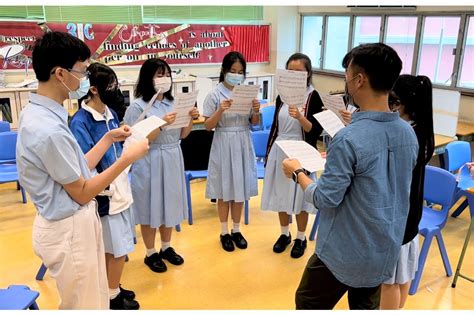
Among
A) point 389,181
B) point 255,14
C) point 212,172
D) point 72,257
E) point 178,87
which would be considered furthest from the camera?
point 255,14

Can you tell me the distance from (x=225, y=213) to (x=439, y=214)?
149 centimetres

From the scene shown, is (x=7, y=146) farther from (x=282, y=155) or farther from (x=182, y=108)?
(x=282, y=155)

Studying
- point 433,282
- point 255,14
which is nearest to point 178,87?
point 255,14

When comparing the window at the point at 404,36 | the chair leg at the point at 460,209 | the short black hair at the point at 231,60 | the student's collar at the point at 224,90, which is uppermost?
the window at the point at 404,36

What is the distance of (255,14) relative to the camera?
660 cm

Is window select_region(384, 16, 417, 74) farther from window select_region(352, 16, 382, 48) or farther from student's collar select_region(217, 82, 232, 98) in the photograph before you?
student's collar select_region(217, 82, 232, 98)

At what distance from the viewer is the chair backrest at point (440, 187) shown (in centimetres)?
258

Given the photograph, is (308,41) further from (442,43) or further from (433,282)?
(433,282)

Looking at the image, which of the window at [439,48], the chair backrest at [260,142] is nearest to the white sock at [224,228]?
the chair backrest at [260,142]

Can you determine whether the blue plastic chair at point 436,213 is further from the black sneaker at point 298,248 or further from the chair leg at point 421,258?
the black sneaker at point 298,248

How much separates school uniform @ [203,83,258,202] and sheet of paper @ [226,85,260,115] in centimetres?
8

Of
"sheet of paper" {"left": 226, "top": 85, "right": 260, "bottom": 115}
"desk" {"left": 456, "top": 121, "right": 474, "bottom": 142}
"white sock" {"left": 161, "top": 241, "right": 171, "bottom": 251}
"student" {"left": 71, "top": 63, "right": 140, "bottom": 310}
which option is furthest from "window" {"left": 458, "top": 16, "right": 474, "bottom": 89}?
"student" {"left": 71, "top": 63, "right": 140, "bottom": 310}

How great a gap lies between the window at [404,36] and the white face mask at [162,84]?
3779mm

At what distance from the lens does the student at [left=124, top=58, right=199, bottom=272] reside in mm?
2410
